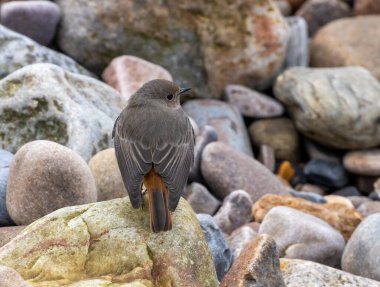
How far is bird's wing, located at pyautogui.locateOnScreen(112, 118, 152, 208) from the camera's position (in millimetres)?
4219

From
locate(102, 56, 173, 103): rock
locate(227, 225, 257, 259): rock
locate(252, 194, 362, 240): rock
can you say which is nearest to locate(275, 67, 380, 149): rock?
locate(102, 56, 173, 103): rock

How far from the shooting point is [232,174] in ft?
24.7

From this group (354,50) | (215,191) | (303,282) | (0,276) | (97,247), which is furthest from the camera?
(354,50)

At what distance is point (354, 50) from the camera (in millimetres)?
10328

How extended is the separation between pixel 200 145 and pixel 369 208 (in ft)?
6.07

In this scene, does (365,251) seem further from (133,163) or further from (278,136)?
(278,136)

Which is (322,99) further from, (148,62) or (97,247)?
(97,247)

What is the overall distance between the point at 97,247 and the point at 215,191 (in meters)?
3.64

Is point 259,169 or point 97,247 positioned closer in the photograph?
point 97,247

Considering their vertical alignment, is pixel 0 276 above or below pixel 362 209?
above

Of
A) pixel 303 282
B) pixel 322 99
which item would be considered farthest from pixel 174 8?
pixel 303 282

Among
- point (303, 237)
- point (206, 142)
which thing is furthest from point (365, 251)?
point (206, 142)

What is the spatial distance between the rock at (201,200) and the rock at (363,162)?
2.48 metres

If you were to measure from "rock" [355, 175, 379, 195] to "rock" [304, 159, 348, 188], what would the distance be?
17 centimetres
